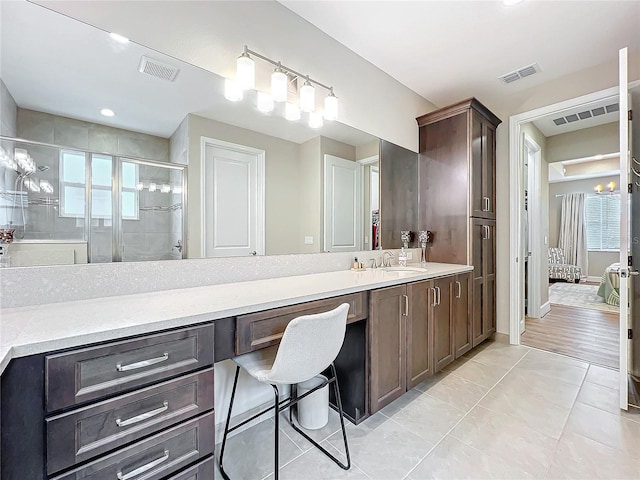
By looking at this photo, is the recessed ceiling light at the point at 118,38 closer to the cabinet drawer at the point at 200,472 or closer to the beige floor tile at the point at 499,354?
the cabinet drawer at the point at 200,472

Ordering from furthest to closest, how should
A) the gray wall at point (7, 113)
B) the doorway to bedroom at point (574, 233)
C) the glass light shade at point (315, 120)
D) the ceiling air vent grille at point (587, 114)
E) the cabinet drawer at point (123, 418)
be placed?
1. the ceiling air vent grille at point (587, 114)
2. the doorway to bedroom at point (574, 233)
3. the glass light shade at point (315, 120)
4. the gray wall at point (7, 113)
5. the cabinet drawer at point (123, 418)

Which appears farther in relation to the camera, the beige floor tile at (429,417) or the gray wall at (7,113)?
the beige floor tile at (429,417)

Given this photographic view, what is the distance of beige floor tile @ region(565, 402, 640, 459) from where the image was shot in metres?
1.55

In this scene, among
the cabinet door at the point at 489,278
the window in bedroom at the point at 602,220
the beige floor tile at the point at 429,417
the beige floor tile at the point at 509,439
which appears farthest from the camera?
the window in bedroom at the point at 602,220

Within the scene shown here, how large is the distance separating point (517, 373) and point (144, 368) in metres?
→ 2.72

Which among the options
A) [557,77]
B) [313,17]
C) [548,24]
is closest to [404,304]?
[313,17]

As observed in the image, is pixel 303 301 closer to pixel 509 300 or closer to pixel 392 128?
pixel 392 128

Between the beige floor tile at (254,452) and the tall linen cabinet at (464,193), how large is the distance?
197cm

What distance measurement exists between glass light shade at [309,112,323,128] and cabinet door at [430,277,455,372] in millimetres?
1449

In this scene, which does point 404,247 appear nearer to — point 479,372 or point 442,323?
point 442,323

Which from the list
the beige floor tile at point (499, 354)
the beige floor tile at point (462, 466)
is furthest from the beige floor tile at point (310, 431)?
the beige floor tile at point (499, 354)

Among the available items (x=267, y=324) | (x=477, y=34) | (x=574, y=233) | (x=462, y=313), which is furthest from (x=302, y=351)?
(x=574, y=233)

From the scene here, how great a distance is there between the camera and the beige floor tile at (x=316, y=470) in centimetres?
135

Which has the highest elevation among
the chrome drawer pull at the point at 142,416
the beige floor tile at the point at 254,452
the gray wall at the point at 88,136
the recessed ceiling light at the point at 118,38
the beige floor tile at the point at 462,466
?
the recessed ceiling light at the point at 118,38
